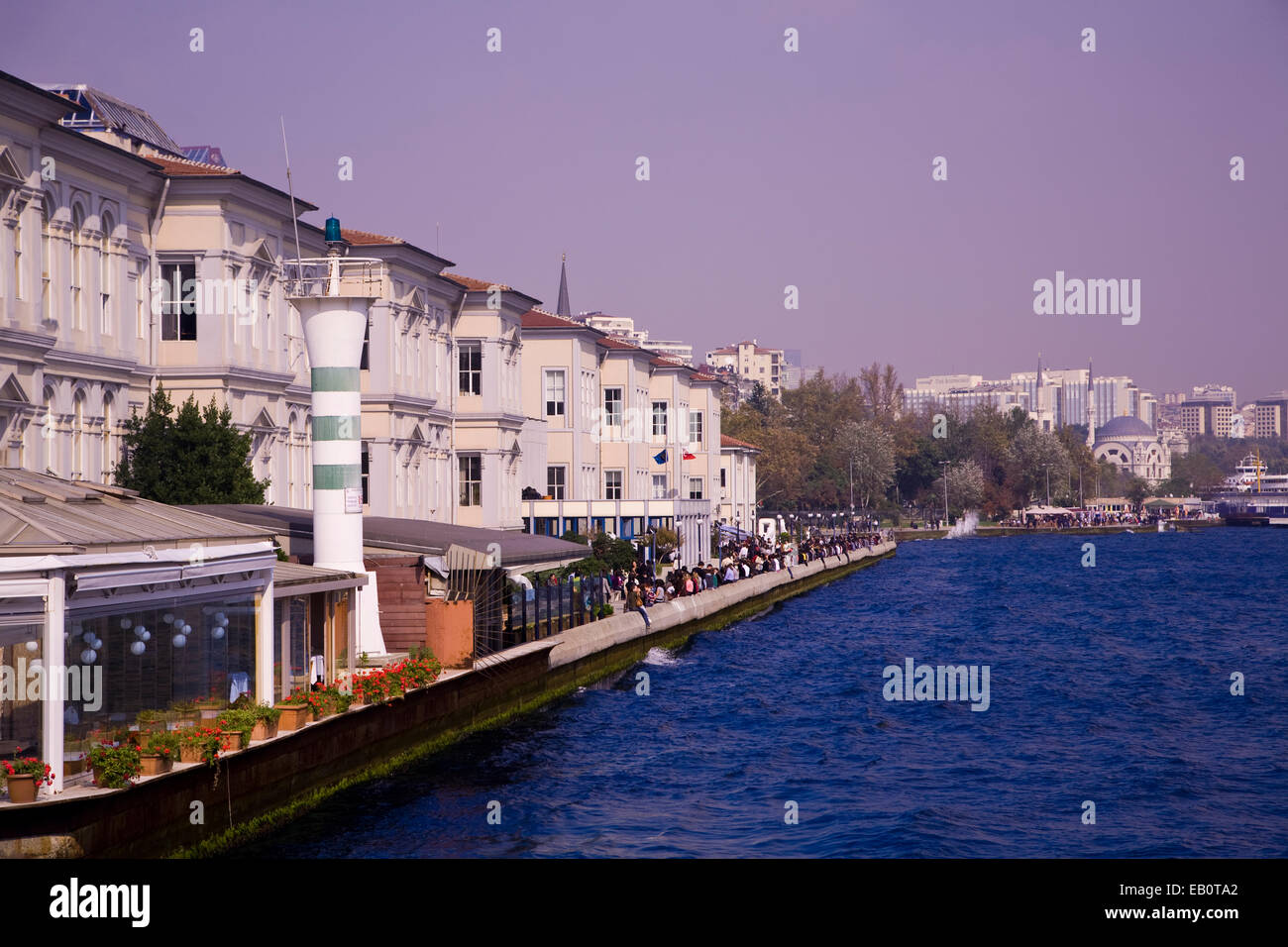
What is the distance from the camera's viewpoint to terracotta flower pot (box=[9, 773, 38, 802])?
1555cm

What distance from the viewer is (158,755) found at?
17.4 metres

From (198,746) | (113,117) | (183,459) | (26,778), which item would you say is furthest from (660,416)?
(26,778)

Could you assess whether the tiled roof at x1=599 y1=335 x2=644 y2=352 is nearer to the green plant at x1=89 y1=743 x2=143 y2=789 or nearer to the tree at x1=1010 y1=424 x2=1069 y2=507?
the green plant at x1=89 y1=743 x2=143 y2=789

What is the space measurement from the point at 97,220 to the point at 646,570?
2847 cm

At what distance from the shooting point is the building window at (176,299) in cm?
3578

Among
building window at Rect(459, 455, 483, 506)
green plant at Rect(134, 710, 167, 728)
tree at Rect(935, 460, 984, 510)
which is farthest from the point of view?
tree at Rect(935, 460, 984, 510)

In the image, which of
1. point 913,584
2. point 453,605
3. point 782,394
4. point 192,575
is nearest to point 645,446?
point 913,584

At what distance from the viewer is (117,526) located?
19.3 m

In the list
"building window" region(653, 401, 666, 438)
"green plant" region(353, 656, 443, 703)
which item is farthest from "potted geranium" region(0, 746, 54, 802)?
"building window" region(653, 401, 666, 438)

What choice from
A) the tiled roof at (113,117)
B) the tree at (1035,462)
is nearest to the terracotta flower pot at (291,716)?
the tiled roof at (113,117)

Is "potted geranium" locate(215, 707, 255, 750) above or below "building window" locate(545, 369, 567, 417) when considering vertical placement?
below

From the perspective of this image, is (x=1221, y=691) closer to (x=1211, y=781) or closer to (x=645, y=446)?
(x=1211, y=781)

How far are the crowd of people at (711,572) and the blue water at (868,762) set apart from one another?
2.35 m

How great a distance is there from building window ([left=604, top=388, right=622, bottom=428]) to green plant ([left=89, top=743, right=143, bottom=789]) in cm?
5863
